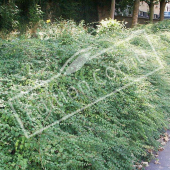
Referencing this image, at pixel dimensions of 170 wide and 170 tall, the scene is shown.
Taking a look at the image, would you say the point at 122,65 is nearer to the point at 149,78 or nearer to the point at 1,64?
the point at 149,78

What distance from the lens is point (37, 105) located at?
2.86 meters

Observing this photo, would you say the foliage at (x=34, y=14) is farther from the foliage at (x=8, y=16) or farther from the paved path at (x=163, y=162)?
the paved path at (x=163, y=162)

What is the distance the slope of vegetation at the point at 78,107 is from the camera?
2.46 metres

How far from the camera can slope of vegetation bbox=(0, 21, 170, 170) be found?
8.07 feet

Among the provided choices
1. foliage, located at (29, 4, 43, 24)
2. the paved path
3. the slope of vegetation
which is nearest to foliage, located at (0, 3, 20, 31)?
foliage, located at (29, 4, 43, 24)

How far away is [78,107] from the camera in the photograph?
3258 mm

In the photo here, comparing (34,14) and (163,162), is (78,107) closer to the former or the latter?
(163,162)

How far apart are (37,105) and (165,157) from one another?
2429mm

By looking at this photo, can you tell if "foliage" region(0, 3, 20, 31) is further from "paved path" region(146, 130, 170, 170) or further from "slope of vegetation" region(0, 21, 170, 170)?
"paved path" region(146, 130, 170, 170)

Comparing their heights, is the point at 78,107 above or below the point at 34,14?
below

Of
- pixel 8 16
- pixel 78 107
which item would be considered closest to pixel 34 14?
pixel 8 16

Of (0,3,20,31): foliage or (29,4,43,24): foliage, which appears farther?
(29,4,43,24): foliage

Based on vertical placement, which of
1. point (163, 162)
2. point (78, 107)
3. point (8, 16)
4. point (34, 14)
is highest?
point (34, 14)

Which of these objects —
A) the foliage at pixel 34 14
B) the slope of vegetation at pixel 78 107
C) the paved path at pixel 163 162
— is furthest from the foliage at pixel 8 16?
the paved path at pixel 163 162
